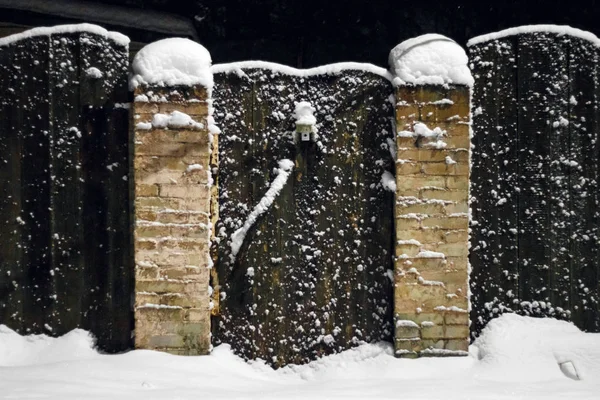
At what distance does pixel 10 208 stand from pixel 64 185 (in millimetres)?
313

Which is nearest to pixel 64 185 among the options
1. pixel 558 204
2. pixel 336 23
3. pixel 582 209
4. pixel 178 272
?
pixel 178 272

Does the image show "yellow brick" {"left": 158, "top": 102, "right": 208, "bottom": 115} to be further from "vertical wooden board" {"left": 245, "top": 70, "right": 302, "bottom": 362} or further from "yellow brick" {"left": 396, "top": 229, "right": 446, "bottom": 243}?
"yellow brick" {"left": 396, "top": 229, "right": 446, "bottom": 243}

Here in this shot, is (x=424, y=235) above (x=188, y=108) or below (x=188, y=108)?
below

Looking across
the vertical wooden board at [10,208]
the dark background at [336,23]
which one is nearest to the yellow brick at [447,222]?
the vertical wooden board at [10,208]

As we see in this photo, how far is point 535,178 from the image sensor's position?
2.77m

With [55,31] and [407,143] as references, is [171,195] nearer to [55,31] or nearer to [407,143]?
[55,31]

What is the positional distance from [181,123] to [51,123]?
2.44ft

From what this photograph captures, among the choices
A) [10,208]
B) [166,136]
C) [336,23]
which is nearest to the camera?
[166,136]

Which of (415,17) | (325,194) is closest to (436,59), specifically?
(325,194)

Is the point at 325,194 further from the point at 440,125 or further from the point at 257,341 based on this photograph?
the point at 257,341

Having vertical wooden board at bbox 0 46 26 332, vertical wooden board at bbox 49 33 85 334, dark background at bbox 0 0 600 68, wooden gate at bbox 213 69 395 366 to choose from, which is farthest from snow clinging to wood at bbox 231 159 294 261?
dark background at bbox 0 0 600 68

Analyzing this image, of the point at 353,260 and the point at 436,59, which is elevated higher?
the point at 436,59

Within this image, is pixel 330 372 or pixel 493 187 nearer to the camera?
pixel 330 372

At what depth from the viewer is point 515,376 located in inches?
97.7
